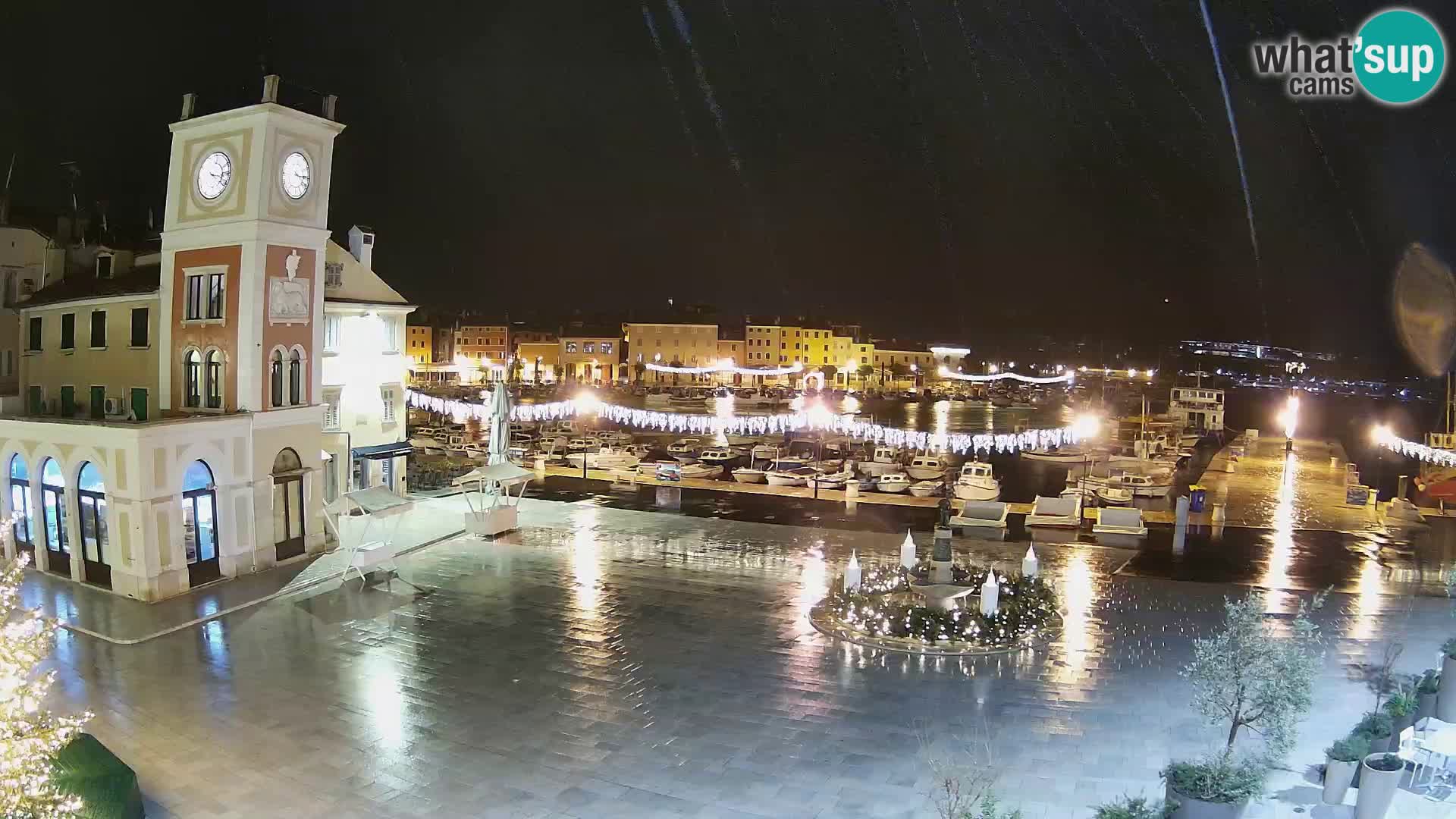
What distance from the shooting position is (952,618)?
1388 cm

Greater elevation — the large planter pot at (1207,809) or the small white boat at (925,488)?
the large planter pot at (1207,809)

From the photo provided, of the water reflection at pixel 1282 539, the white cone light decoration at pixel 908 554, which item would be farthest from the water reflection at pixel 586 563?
the water reflection at pixel 1282 539

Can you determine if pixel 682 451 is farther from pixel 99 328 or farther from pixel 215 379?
pixel 215 379

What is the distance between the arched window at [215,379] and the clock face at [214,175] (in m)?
3.25

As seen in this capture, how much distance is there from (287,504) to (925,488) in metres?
20.6

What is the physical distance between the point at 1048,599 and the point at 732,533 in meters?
8.92

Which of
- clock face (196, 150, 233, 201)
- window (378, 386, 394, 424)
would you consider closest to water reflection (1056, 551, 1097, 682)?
Result: clock face (196, 150, 233, 201)

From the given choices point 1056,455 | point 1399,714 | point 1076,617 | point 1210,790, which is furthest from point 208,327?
point 1056,455

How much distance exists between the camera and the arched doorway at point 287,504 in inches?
750

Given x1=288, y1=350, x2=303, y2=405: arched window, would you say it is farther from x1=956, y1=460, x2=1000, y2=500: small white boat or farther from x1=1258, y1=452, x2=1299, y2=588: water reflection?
x1=956, y1=460, x2=1000, y2=500: small white boat

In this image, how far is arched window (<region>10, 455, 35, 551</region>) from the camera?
18.2m

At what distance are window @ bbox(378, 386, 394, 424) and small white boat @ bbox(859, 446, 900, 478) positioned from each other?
19.1 meters

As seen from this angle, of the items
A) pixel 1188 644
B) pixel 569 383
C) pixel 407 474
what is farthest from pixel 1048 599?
pixel 569 383

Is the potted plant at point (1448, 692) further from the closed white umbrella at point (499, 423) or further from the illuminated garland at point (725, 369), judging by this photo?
the illuminated garland at point (725, 369)
